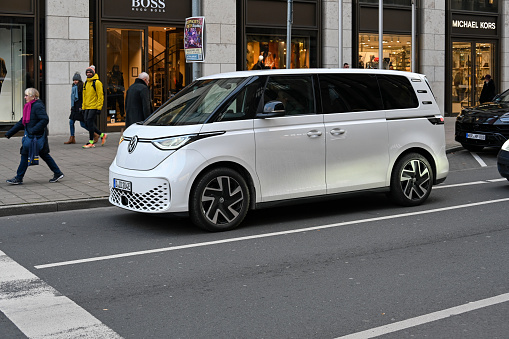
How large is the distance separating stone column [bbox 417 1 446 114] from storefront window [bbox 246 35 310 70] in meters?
5.43

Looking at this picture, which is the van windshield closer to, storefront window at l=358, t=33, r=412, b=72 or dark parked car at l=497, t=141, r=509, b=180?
dark parked car at l=497, t=141, r=509, b=180

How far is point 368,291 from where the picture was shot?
5836mm

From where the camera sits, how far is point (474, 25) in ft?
92.8

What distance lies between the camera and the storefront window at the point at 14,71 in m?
19.4

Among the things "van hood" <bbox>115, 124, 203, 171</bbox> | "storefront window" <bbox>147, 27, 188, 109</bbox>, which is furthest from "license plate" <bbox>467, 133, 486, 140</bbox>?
"van hood" <bbox>115, 124, 203, 171</bbox>

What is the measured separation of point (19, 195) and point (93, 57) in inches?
415

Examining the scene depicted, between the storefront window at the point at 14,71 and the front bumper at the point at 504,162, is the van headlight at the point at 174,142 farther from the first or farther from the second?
the storefront window at the point at 14,71

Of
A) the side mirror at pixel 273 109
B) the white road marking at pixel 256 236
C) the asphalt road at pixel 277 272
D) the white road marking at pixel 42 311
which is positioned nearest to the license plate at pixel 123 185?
the asphalt road at pixel 277 272

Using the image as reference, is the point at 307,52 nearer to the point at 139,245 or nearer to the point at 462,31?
the point at 462,31

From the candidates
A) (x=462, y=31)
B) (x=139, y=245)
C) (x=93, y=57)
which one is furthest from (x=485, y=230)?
(x=462, y=31)

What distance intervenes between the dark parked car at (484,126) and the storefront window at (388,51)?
8479mm

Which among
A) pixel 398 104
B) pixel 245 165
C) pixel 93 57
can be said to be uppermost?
pixel 93 57

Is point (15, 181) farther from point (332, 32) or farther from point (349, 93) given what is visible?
point (332, 32)

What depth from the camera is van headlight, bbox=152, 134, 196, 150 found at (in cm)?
809
